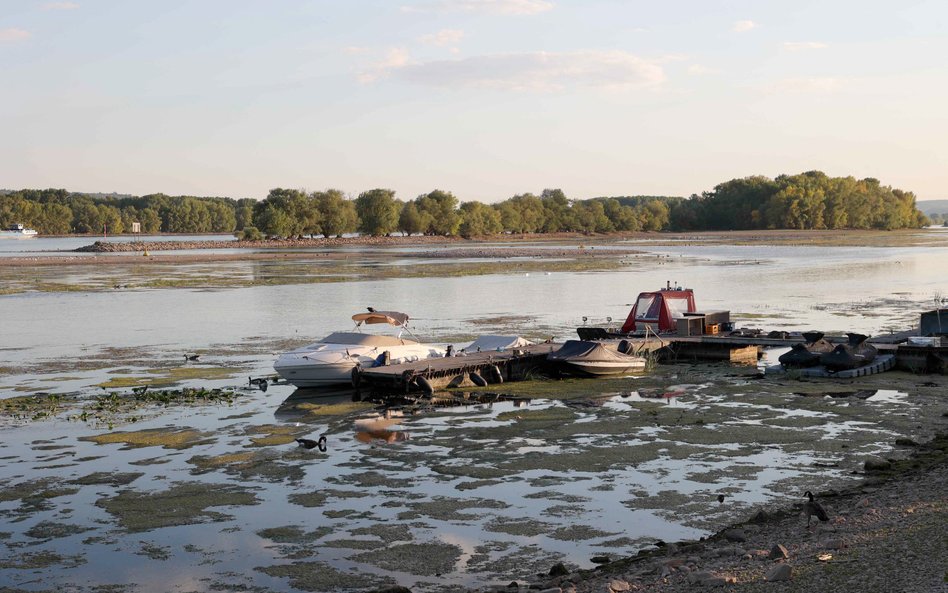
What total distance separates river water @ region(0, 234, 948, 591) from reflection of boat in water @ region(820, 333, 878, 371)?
1420 millimetres

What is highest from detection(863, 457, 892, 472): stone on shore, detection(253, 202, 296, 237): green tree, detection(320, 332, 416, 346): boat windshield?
detection(253, 202, 296, 237): green tree

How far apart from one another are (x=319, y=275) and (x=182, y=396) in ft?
185

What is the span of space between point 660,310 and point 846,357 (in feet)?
27.8

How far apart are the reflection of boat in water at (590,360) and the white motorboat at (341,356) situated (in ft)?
12.6

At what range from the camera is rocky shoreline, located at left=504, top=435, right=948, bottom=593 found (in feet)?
36.5

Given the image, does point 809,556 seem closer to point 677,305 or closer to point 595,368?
point 595,368

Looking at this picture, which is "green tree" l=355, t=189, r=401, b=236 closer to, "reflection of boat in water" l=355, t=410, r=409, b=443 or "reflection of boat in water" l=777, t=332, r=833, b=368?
"reflection of boat in water" l=777, t=332, r=833, b=368

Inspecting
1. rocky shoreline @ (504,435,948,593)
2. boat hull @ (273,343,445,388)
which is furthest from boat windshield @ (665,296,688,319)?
rocky shoreline @ (504,435,948,593)

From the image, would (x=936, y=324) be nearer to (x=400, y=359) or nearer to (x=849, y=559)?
(x=400, y=359)

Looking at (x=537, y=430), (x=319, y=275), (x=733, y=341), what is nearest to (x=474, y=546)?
(x=537, y=430)

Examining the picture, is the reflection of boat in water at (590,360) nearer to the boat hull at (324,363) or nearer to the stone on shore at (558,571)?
the boat hull at (324,363)

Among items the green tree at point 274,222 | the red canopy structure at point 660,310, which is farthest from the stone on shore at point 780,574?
the green tree at point 274,222

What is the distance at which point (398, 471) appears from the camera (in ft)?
62.6

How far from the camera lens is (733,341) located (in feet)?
111
